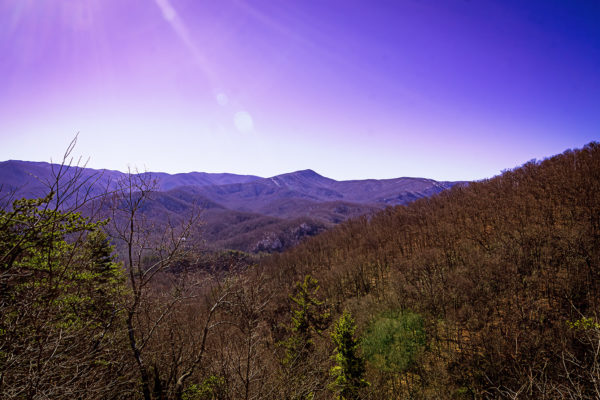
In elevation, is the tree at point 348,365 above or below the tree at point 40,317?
below

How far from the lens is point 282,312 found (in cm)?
4884

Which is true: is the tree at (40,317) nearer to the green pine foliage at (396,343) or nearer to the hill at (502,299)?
the hill at (502,299)

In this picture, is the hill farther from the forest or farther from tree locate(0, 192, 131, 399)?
tree locate(0, 192, 131, 399)

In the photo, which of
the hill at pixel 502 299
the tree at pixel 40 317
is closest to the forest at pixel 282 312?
the tree at pixel 40 317

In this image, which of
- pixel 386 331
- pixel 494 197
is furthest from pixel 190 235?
pixel 494 197

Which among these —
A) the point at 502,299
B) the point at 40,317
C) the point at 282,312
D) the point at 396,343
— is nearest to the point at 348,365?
the point at 396,343

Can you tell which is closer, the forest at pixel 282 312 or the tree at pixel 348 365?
the forest at pixel 282 312

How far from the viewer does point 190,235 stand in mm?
8797

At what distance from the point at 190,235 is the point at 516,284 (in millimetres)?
33722

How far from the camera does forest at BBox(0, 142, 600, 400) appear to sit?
4426 mm

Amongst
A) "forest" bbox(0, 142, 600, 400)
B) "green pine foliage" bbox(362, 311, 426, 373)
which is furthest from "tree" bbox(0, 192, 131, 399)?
"green pine foliage" bbox(362, 311, 426, 373)

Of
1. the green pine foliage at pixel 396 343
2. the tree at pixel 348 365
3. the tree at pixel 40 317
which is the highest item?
the tree at pixel 40 317

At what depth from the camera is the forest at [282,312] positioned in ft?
14.5

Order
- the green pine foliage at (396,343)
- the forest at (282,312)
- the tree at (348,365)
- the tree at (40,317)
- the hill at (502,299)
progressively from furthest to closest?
the green pine foliage at (396,343)
the tree at (348,365)
the hill at (502,299)
the forest at (282,312)
the tree at (40,317)
